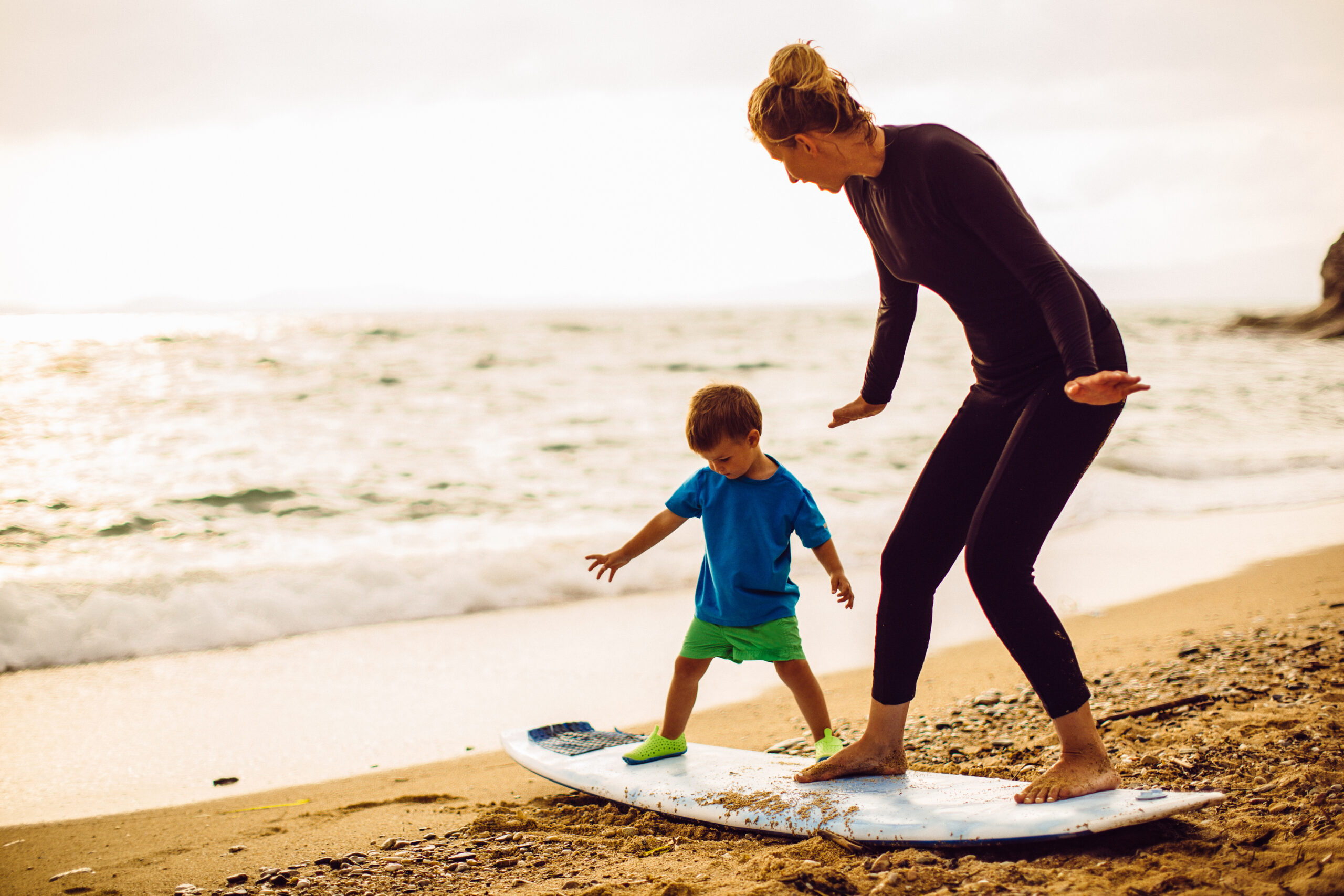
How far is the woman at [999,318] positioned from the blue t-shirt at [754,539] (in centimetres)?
70

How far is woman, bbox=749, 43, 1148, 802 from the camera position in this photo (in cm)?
208

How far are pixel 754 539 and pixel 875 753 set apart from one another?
73cm

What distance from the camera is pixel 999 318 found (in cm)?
225

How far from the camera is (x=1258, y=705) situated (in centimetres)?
328

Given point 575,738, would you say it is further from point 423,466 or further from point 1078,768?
point 423,466

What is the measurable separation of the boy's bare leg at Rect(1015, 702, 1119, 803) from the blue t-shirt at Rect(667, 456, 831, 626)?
0.91 m

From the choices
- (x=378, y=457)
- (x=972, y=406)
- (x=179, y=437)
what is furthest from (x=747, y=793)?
(x=179, y=437)

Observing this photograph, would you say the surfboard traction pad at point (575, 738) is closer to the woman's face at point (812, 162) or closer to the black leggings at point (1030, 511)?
the black leggings at point (1030, 511)

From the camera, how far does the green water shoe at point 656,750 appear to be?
10.5 ft

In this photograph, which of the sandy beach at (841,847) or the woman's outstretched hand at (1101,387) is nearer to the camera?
the woman's outstretched hand at (1101,387)

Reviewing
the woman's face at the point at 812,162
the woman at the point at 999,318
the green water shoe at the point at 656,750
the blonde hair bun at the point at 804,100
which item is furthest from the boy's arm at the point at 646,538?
the blonde hair bun at the point at 804,100

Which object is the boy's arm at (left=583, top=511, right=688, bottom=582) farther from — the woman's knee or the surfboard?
the woman's knee

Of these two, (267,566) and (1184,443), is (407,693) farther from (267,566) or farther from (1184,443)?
(1184,443)

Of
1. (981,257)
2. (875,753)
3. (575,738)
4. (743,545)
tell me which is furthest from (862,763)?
(981,257)
